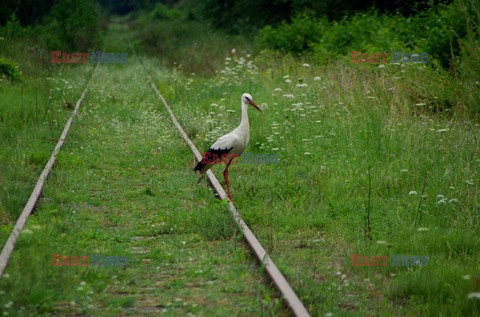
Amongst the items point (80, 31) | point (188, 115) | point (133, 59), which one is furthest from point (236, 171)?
point (80, 31)

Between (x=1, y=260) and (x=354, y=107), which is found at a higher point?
(x=1, y=260)

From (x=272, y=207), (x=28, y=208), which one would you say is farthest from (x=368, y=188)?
(x=28, y=208)

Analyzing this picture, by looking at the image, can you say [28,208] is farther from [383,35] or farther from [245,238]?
[383,35]

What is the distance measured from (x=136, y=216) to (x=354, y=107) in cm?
526

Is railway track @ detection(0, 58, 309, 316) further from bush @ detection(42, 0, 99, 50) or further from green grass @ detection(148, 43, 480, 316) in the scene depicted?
bush @ detection(42, 0, 99, 50)

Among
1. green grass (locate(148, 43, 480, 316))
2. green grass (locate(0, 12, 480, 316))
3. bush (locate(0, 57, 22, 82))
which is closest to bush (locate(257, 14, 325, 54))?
bush (locate(0, 57, 22, 82))

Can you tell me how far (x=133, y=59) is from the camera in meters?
31.7

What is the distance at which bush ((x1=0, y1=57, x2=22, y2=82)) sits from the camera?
17812 mm

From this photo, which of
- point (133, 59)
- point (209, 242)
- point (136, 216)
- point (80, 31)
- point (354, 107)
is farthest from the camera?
point (80, 31)

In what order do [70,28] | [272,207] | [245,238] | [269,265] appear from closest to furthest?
[269,265]
[245,238]
[272,207]
[70,28]

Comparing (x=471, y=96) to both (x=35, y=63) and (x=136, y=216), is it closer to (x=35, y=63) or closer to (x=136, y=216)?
(x=136, y=216)

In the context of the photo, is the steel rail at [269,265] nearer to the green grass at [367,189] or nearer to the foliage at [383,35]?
the green grass at [367,189]

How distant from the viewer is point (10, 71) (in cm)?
1786

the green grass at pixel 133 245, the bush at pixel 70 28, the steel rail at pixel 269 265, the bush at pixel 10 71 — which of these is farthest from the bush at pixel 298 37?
the steel rail at pixel 269 265
